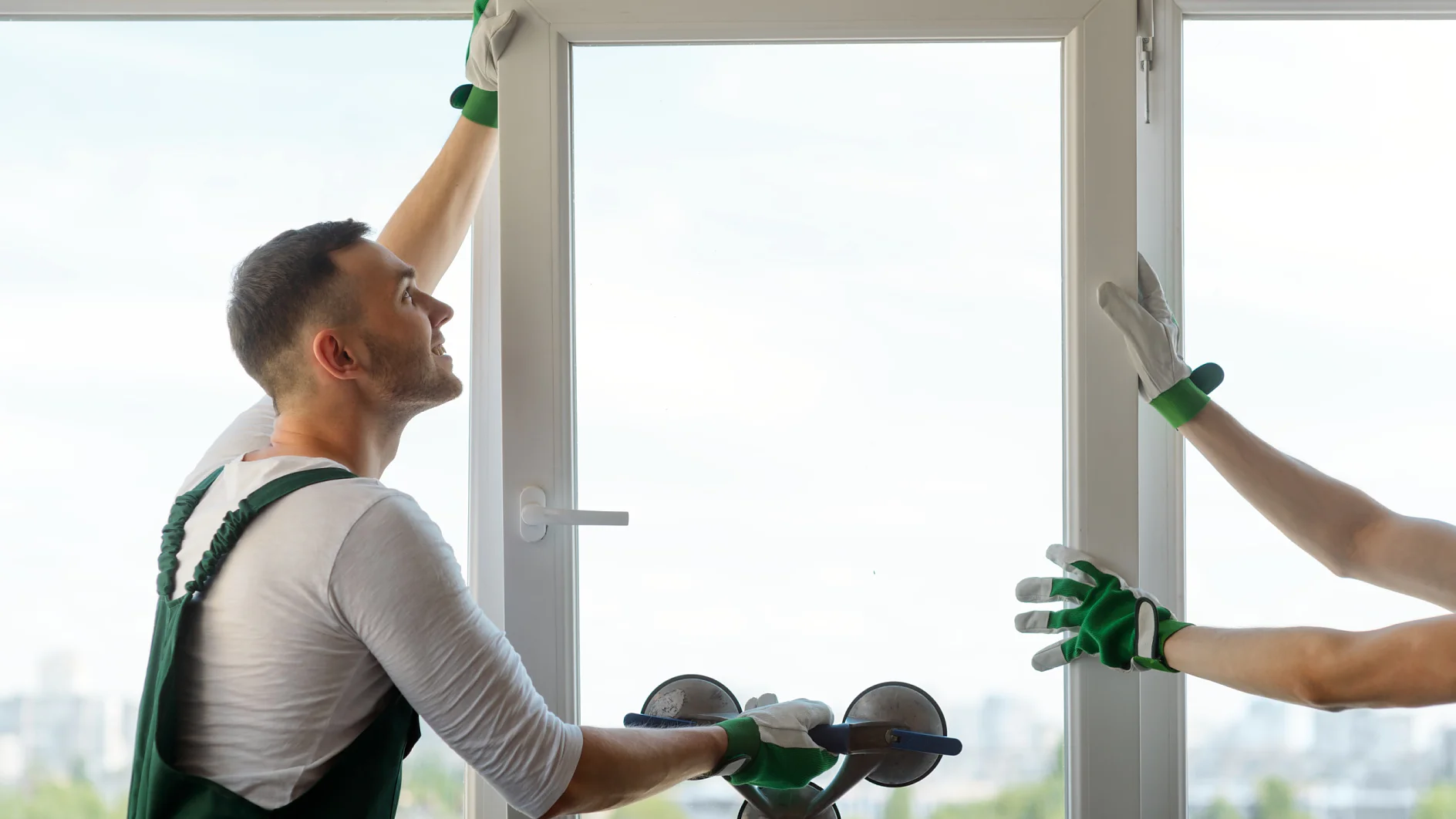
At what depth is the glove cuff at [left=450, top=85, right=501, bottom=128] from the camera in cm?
160

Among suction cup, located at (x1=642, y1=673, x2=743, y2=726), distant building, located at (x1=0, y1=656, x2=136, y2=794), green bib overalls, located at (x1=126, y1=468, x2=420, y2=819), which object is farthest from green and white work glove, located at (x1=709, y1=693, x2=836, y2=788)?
distant building, located at (x1=0, y1=656, x2=136, y2=794)

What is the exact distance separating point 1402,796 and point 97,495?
7.52 ft

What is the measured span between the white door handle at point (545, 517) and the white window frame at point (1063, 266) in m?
0.02

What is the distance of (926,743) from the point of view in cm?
142

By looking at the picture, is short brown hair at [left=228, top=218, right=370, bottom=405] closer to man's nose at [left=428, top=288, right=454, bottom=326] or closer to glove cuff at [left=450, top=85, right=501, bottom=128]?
man's nose at [left=428, top=288, right=454, bottom=326]

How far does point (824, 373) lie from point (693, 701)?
1.81 ft

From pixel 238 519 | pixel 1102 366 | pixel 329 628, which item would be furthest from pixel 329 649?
pixel 1102 366

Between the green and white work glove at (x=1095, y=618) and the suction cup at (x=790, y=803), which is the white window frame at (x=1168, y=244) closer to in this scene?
the green and white work glove at (x=1095, y=618)

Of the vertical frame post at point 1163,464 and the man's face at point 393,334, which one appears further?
the vertical frame post at point 1163,464

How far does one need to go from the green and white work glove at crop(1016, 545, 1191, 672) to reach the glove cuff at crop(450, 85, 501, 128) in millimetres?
1121

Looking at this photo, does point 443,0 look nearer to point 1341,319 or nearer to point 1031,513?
point 1031,513

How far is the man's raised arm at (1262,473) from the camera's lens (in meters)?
1.47

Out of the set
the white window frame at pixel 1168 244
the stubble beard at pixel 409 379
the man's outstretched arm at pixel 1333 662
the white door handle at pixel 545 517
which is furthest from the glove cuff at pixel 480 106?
the man's outstretched arm at pixel 1333 662

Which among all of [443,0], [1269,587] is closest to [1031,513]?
[1269,587]
